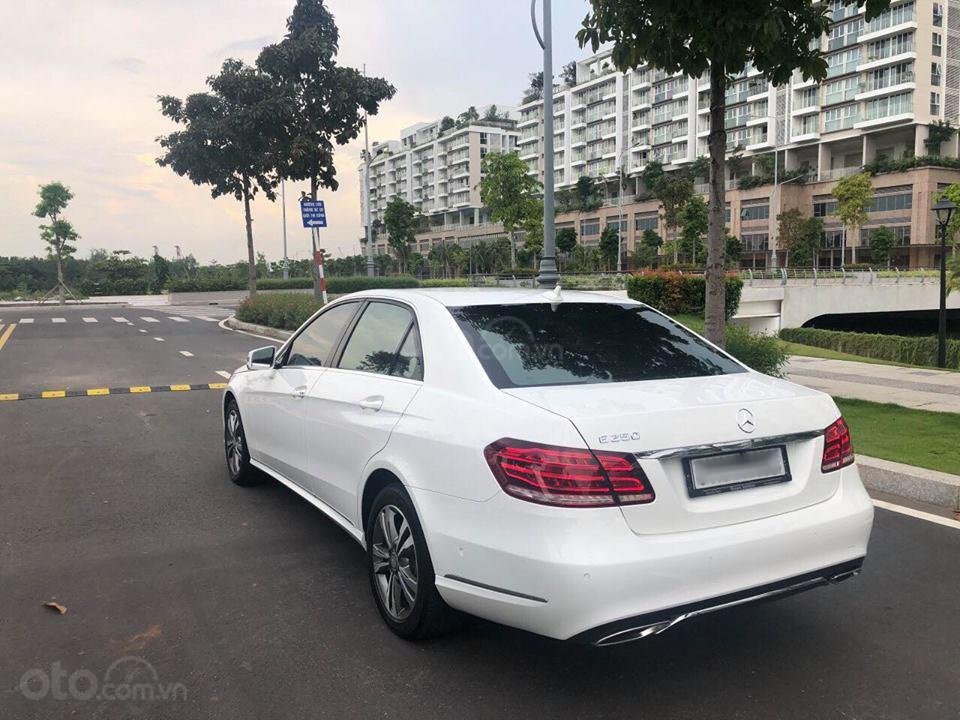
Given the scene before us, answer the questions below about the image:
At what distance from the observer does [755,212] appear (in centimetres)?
7769

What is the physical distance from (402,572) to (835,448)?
1940 mm

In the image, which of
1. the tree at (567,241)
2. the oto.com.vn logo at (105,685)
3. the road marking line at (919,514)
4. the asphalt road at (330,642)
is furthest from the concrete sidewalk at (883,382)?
the tree at (567,241)

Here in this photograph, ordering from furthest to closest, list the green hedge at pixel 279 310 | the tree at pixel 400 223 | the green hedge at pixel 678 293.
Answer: the tree at pixel 400 223, the green hedge at pixel 678 293, the green hedge at pixel 279 310

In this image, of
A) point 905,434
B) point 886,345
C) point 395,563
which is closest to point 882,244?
point 886,345

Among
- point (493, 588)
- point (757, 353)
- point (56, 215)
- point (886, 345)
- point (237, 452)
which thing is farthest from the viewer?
point (56, 215)

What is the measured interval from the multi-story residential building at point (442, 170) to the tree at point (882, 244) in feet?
181

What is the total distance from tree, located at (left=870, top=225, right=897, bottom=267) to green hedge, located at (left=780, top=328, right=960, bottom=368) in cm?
3986

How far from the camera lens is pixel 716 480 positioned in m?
2.89

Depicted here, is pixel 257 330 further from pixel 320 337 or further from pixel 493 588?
pixel 493 588

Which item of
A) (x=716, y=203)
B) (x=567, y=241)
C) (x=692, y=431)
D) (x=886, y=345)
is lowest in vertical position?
(x=886, y=345)

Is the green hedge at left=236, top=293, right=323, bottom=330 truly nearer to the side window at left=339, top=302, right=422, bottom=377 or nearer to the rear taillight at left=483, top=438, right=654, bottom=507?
the side window at left=339, top=302, right=422, bottom=377

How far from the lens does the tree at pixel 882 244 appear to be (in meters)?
63.5

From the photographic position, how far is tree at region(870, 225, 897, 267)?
6353 centimetres

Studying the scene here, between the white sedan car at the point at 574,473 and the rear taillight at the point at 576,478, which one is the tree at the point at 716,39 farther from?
the rear taillight at the point at 576,478
